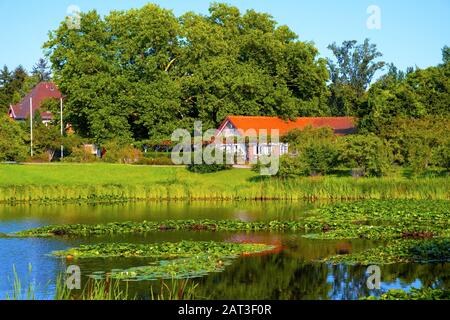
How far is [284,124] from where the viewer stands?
230ft

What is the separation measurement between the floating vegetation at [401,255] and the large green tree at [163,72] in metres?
42.8

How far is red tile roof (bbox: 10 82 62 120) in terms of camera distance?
316 feet

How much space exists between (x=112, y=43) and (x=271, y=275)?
49585 millimetres

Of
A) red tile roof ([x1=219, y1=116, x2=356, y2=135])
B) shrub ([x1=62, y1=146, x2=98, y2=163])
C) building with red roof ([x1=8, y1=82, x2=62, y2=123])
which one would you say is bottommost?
shrub ([x1=62, y1=146, x2=98, y2=163])

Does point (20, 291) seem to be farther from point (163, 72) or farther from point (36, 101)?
point (36, 101)

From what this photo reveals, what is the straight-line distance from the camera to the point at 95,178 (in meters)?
52.0

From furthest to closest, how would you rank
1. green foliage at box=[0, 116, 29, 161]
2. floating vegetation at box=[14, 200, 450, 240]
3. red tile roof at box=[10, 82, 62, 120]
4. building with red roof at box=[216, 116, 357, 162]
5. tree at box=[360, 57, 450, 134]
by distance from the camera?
red tile roof at box=[10, 82, 62, 120] < building with red roof at box=[216, 116, 357, 162] < green foliage at box=[0, 116, 29, 161] < tree at box=[360, 57, 450, 134] < floating vegetation at box=[14, 200, 450, 240]

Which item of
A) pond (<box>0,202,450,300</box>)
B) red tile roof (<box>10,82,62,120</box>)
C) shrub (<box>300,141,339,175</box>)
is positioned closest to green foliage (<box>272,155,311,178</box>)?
shrub (<box>300,141,339,175</box>)

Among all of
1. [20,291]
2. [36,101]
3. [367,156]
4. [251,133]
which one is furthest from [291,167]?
Result: [36,101]

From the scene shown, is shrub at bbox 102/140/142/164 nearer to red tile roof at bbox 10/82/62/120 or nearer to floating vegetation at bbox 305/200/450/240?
floating vegetation at bbox 305/200/450/240

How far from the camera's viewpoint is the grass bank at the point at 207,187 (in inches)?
1654

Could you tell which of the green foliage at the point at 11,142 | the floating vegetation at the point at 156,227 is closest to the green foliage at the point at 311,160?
the floating vegetation at the point at 156,227

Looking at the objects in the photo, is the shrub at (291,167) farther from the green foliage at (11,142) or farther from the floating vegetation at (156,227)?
the green foliage at (11,142)
